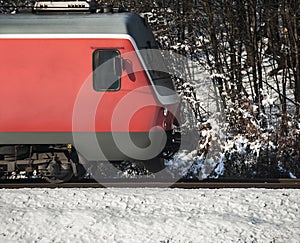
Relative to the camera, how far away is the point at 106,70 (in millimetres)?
8414

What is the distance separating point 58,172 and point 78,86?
158 cm

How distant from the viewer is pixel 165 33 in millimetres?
14117

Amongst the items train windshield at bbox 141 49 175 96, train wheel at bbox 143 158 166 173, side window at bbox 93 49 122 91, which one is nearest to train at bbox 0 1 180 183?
side window at bbox 93 49 122 91

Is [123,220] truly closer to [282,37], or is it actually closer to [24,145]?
[24,145]

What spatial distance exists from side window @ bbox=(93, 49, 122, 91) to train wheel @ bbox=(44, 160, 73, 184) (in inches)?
60.1

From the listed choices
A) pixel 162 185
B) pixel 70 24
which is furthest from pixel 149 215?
pixel 70 24

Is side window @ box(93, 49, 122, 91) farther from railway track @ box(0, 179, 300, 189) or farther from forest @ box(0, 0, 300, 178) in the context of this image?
forest @ box(0, 0, 300, 178)

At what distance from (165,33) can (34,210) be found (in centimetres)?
821

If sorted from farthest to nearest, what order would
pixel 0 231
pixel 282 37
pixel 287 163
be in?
1. pixel 282 37
2. pixel 287 163
3. pixel 0 231

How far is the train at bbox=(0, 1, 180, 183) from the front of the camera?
841 centimetres

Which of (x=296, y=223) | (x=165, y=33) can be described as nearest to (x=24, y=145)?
(x=296, y=223)

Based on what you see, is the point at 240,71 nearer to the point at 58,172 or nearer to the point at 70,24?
the point at 70,24

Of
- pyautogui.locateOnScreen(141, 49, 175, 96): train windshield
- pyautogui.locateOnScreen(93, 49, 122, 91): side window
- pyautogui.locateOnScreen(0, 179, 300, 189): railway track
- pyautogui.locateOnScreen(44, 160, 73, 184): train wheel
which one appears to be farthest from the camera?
pyautogui.locateOnScreen(44, 160, 73, 184): train wheel

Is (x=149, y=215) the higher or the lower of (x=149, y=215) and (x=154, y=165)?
the higher
